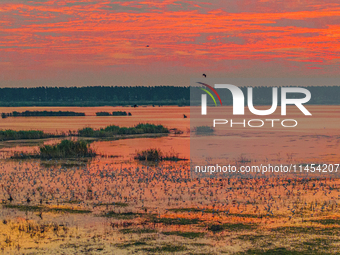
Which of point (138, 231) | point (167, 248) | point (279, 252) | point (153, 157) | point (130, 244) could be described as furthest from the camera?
point (153, 157)

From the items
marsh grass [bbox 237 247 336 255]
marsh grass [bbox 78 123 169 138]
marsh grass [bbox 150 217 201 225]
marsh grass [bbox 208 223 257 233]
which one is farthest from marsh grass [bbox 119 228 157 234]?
marsh grass [bbox 78 123 169 138]

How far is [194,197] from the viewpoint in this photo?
16531mm

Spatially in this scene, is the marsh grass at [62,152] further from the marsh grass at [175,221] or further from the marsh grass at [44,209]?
the marsh grass at [175,221]

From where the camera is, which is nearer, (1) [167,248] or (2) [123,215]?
(1) [167,248]

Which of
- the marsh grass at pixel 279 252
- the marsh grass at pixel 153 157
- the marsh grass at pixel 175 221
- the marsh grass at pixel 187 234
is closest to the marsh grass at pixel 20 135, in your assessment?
the marsh grass at pixel 153 157

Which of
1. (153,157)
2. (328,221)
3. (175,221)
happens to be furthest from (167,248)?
(153,157)

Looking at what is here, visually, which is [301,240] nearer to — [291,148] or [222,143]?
[291,148]

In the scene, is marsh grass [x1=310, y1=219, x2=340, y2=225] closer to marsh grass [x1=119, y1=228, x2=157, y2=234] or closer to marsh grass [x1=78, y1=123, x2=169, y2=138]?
marsh grass [x1=119, y1=228, x2=157, y2=234]

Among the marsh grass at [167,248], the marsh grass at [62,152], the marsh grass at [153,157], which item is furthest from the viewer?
the marsh grass at [62,152]

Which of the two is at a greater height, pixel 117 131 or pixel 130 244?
pixel 117 131

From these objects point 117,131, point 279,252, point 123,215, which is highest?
point 117,131

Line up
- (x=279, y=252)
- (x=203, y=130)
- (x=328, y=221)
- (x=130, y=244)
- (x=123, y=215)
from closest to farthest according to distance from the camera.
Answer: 1. (x=279, y=252)
2. (x=130, y=244)
3. (x=328, y=221)
4. (x=123, y=215)
5. (x=203, y=130)

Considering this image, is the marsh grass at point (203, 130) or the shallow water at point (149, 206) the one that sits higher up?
the marsh grass at point (203, 130)

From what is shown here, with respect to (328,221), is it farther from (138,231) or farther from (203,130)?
(203,130)
